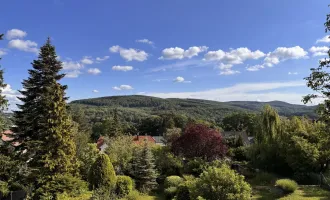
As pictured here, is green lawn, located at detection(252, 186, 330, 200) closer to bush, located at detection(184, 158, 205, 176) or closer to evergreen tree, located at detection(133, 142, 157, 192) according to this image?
bush, located at detection(184, 158, 205, 176)

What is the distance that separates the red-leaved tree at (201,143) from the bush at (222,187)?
9758 millimetres

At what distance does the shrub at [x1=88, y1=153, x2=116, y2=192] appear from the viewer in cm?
1606

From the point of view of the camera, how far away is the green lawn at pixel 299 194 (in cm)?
1291

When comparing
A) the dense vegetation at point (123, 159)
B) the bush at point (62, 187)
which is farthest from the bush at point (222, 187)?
the bush at point (62, 187)

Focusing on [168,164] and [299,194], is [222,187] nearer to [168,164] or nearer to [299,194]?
[299,194]

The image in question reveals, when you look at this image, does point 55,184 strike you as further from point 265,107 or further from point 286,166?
point 265,107

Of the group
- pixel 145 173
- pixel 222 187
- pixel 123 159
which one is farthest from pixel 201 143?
pixel 222 187

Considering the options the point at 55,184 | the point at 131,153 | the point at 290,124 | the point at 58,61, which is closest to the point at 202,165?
the point at 131,153

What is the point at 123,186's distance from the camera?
16.5m

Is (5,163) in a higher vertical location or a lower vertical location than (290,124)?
lower

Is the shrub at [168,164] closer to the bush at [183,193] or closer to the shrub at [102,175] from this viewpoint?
the shrub at [102,175]

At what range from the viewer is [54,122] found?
15.9 meters

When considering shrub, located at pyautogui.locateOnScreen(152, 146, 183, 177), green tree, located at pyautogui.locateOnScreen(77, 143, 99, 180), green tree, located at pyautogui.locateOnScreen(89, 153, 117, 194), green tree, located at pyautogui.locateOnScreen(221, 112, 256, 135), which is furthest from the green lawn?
green tree, located at pyautogui.locateOnScreen(221, 112, 256, 135)

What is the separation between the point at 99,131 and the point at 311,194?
6219 cm
